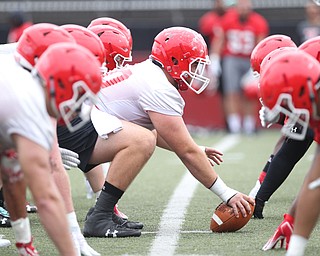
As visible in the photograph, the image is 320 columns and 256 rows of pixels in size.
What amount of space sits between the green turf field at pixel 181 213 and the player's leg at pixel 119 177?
9cm

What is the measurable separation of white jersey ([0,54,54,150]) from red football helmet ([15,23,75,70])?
71 centimetres

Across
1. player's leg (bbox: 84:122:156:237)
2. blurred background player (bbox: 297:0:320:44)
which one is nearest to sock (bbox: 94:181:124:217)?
player's leg (bbox: 84:122:156:237)

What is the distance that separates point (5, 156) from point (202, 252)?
1.07 meters

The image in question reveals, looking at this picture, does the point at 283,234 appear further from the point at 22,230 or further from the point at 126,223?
the point at 22,230

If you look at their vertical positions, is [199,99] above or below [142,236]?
below

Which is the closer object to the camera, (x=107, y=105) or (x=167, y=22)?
(x=107, y=105)

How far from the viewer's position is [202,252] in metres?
4.27

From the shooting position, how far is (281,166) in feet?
17.7

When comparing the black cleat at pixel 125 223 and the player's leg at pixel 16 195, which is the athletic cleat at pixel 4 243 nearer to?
the player's leg at pixel 16 195

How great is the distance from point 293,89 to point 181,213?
208 centimetres

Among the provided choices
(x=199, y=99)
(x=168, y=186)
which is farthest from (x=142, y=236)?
(x=199, y=99)

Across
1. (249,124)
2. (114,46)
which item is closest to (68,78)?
(114,46)

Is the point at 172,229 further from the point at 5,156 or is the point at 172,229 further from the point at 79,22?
the point at 79,22

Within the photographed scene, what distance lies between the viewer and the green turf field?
14.5ft
